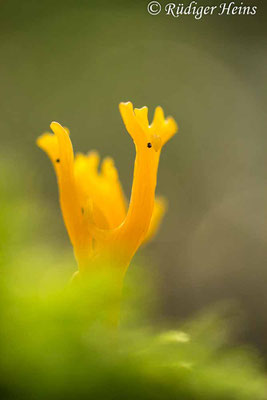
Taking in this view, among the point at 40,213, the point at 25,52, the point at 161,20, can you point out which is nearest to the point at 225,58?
the point at 161,20

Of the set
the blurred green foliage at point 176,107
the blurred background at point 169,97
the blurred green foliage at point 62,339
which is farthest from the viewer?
the blurred background at point 169,97

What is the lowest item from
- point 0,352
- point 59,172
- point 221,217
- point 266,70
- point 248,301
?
point 0,352

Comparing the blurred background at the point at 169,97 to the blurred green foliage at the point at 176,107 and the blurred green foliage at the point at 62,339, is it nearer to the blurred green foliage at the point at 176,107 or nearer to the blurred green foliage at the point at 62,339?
the blurred green foliage at the point at 176,107

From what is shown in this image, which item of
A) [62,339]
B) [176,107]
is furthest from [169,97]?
[62,339]

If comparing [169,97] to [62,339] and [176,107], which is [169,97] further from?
[62,339]

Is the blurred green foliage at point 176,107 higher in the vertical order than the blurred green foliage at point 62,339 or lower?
higher

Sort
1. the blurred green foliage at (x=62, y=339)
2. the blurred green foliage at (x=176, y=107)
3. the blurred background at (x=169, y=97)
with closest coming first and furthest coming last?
the blurred green foliage at (x=62, y=339), the blurred green foliage at (x=176, y=107), the blurred background at (x=169, y=97)

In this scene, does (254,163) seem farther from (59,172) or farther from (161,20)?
(59,172)

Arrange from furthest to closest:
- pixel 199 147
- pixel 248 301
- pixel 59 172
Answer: pixel 199 147
pixel 248 301
pixel 59 172

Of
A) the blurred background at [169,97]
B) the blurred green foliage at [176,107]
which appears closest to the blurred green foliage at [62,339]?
the blurred green foliage at [176,107]
